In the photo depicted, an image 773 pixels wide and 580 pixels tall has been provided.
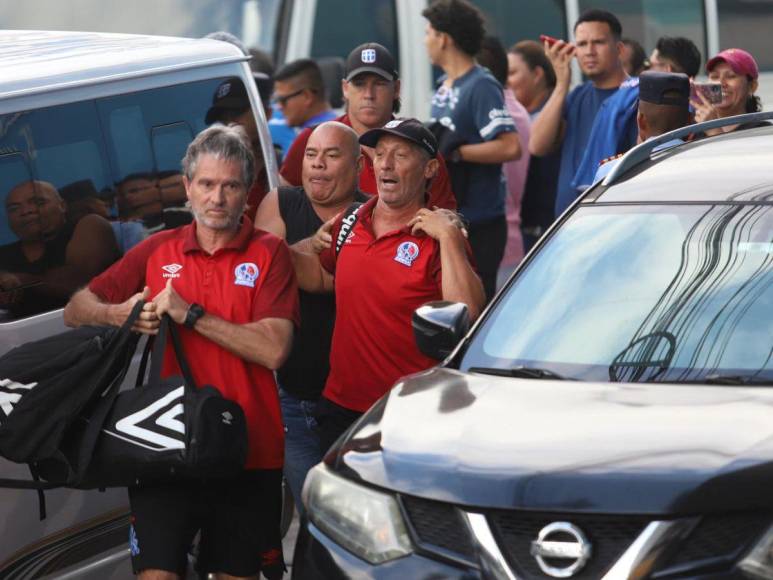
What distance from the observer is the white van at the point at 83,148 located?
5777 mm

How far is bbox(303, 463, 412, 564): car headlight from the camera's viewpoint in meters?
4.23

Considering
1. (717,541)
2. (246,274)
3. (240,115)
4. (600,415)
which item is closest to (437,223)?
(246,274)

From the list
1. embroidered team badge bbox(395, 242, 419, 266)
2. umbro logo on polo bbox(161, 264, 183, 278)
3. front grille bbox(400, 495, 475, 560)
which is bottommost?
front grille bbox(400, 495, 475, 560)

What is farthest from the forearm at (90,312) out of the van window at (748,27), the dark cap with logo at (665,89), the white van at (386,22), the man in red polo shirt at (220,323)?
the van window at (748,27)

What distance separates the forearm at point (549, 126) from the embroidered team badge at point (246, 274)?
4.54 meters

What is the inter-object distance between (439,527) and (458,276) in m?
1.71

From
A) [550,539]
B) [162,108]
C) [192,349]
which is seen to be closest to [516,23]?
[162,108]

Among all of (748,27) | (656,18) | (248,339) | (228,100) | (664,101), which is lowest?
(748,27)

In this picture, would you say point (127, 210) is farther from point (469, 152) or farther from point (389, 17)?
point (389, 17)

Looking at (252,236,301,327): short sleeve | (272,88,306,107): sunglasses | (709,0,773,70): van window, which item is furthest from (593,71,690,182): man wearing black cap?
(709,0,773,70): van window

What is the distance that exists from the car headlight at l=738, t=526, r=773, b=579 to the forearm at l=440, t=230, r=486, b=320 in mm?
2048

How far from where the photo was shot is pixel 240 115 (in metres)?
7.04

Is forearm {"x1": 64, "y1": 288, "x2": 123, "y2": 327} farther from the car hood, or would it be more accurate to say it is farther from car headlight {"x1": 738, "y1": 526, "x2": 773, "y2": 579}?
car headlight {"x1": 738, "y1": 526, "x2": 773, "y2": 579}

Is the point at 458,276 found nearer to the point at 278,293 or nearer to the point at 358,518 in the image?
the point at 278,293
